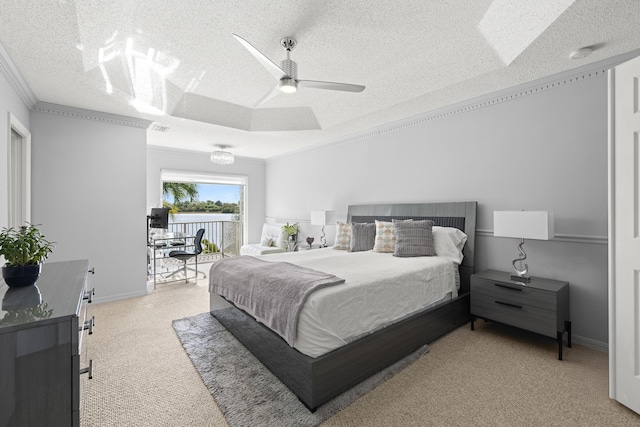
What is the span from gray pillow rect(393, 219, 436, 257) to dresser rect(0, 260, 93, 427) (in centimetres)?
288

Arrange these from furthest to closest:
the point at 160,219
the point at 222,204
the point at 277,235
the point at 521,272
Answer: the point at 222,204
the point at 277,235
the point at 160,219
the point at 521,272

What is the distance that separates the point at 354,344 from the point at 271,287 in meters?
0.75

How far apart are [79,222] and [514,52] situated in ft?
17.2

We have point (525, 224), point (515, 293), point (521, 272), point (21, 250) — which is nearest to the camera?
point (21, 250)

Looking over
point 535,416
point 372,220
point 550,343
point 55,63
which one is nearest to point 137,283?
point 55,63

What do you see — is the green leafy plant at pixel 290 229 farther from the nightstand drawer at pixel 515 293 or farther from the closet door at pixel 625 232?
the closet door at pixel 625 232

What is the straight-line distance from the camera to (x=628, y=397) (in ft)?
6.02

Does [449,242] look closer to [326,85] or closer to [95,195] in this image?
[326,85]

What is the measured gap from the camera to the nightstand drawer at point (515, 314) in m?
2.52

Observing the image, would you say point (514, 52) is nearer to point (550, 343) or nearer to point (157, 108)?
point (550, 343)

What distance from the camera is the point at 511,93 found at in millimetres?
3135

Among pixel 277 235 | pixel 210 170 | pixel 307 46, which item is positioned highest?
pixel 307 46

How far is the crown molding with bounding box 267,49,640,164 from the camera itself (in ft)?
8.43

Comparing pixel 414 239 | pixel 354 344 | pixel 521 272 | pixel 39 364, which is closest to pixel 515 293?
pixel 521 272
